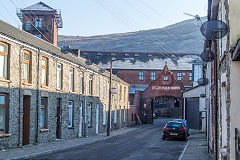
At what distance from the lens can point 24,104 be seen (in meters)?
19.8

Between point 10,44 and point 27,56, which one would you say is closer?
point 10,44

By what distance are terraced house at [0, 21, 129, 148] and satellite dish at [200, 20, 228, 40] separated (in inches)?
424

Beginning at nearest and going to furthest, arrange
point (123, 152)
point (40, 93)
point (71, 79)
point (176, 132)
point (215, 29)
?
point (215, 29) → point (123, 152) → point (40, 93) → point (176, 132) → point (71, 79)

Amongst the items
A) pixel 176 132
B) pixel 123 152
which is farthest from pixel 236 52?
pixel 176 132

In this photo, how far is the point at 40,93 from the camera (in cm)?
2102

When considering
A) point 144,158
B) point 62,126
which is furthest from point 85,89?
point 144,158

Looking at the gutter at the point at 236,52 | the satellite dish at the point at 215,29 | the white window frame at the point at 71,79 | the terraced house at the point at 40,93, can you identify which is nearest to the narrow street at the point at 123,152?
the terraced house at the point at 40,93

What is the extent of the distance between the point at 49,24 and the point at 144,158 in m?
44.2

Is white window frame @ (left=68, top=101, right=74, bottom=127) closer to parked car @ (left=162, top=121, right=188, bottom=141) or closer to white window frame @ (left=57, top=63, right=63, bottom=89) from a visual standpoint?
white window frame @ (left=57, top=63, right=63, bottom=89)

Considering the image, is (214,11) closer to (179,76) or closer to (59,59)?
(59,59)

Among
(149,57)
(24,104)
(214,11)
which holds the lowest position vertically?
(24,104)

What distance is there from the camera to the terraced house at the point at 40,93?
57.1ft

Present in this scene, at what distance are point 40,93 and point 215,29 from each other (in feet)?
47.4

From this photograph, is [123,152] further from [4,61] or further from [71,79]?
[71,79]
